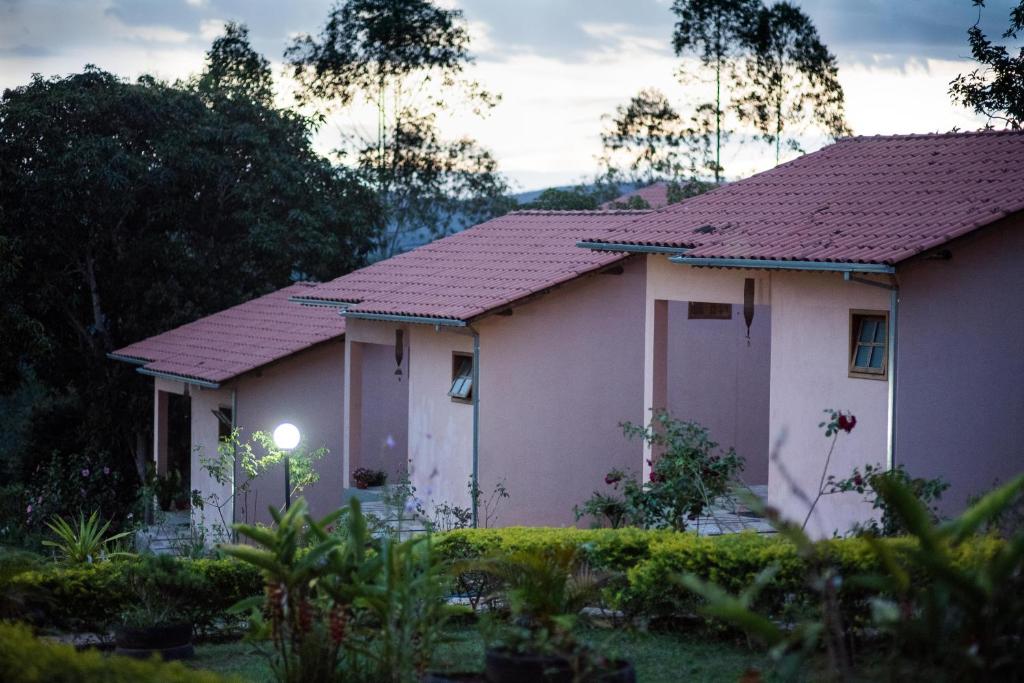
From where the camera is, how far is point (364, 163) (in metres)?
37.4

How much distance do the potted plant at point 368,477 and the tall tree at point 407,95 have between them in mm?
17445

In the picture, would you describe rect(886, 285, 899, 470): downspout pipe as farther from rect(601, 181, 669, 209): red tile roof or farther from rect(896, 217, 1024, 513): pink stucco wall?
rect(601, 181, 669, 209): red tile roof

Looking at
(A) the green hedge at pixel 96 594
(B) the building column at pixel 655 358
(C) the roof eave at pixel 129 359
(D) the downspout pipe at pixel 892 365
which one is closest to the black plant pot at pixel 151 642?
(A) the green hedge at pixel 96 594

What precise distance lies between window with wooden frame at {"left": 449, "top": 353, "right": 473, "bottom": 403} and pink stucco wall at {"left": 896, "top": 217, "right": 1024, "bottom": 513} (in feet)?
20.7

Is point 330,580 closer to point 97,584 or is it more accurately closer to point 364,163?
point 97,584

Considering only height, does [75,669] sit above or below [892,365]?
below

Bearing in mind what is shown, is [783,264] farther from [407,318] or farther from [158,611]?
[158,611]

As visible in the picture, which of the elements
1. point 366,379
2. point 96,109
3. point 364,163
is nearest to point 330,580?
point 366,379

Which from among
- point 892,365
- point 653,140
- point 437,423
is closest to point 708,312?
point 437,423

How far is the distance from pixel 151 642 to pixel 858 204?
8.75 m

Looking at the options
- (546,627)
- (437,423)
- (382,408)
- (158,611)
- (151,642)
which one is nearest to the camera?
(546,627)

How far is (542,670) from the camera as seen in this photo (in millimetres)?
6160

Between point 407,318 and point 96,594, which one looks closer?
point 96,594

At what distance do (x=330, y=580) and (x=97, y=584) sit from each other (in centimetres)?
355
